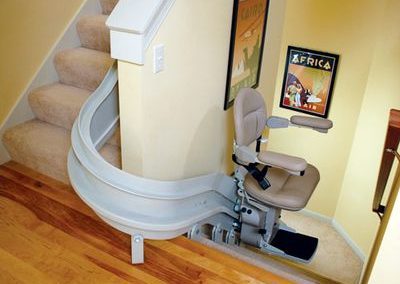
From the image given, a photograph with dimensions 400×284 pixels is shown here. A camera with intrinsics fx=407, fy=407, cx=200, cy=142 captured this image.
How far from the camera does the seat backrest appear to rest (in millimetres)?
2484

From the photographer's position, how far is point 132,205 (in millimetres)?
2055

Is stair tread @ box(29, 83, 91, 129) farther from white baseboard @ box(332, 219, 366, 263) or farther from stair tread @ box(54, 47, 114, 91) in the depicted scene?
white baseboard @ box(332, 219, 366, 263)

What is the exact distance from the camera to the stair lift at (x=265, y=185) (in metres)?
2.47

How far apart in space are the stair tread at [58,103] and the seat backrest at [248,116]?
104 cm

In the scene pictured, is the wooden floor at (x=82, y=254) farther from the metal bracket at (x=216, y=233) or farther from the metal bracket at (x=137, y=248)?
the metal bracket at (x=216, y=233)

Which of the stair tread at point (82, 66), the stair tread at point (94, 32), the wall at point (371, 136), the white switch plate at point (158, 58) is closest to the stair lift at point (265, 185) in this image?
the white switch plate at point (158, 58)

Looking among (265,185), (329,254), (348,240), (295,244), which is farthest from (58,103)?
(348,240)

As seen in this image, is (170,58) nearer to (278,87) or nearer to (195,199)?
(195,199)

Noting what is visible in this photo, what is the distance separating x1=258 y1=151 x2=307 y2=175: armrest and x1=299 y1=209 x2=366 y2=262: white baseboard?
3.19 meters

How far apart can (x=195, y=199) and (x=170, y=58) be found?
85cm

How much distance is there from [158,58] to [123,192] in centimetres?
67

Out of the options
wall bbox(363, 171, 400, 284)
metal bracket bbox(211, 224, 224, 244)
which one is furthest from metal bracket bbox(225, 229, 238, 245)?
wall bbox(363, 171, 400, 284)

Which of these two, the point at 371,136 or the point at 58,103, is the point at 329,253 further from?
the point at 58,103

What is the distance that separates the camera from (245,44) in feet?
9.62
